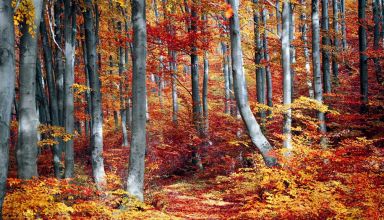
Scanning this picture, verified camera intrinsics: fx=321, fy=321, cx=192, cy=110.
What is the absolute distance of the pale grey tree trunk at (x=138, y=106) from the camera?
736 centimetres

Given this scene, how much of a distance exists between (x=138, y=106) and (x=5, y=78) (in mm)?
3587

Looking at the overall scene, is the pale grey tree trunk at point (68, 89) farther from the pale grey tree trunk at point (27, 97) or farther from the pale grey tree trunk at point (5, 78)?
the pale grey tree trunk at point (5, 78)

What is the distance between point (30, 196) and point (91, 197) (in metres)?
2.61

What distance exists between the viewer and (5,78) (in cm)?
395

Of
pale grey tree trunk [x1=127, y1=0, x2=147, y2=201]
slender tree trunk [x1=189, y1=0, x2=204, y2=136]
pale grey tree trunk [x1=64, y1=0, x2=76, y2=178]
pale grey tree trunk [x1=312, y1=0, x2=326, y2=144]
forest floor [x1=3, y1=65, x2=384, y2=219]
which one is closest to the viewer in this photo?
forest floor [x1=3, y1=65, x2=384, y2=219]

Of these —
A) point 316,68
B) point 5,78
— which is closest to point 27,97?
point 5,78

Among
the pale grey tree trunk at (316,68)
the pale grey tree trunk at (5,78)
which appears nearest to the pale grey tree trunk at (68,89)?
the pale grey tree trunk at (5,78)

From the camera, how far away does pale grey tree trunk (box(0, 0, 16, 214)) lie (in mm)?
3932

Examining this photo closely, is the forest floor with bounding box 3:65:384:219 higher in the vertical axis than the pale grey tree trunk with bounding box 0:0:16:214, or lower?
lower

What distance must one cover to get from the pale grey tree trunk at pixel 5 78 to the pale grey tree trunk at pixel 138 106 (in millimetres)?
3480

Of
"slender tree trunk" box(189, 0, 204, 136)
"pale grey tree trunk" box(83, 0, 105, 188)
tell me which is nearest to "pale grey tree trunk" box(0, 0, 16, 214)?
"pale grey tree trunk" box(83, 0, 105, 188)

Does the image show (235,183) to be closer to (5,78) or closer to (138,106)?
(138,106)

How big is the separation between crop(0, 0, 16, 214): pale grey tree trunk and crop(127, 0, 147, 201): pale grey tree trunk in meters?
3.48

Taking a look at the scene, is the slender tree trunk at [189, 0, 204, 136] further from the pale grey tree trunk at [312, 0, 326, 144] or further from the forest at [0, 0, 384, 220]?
the pale grey tree trunk at [312, 0, 326, 144]
